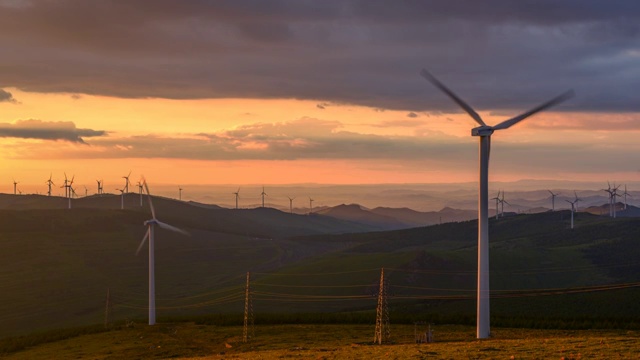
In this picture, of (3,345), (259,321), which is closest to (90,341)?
(3,345)

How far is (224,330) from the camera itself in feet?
355

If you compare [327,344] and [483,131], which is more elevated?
[483,131]

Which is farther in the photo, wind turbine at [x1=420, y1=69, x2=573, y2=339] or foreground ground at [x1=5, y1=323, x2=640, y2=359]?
wind turbine at [x1=420, y1=69, x2=573, y2=339]

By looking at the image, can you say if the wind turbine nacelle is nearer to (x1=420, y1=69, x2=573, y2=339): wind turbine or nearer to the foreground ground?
(x1=420, y1=69, x2=573, y2=339): wind turbine

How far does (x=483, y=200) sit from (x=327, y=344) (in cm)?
2273

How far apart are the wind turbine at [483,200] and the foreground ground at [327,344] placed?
10.2ft

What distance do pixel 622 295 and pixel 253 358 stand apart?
135m

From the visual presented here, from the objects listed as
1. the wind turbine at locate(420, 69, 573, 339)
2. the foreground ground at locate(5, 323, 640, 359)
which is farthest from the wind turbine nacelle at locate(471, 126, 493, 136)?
the foreground ground at locate(5, 323, 640, 359)

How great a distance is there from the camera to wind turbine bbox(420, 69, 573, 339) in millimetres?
83438

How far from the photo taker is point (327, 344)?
85625mm

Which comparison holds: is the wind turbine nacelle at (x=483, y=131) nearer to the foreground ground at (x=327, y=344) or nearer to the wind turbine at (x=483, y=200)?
the wind turbine at (x=483, y=200)

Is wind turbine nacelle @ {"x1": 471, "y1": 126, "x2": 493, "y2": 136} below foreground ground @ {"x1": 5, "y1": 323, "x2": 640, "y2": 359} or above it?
above

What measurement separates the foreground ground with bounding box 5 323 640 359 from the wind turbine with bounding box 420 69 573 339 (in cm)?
310

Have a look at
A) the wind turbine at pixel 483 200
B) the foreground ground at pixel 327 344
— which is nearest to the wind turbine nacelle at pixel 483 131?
the wind turbine at pixel 483 200
